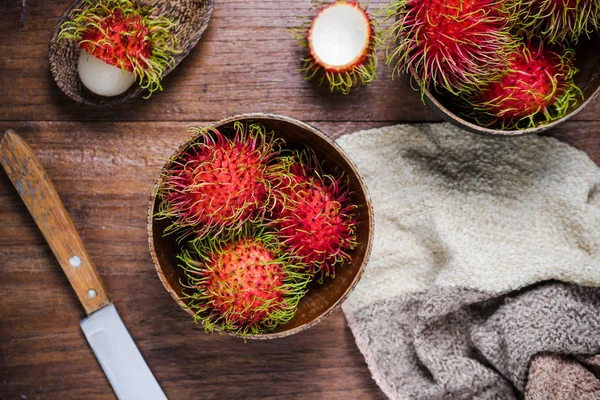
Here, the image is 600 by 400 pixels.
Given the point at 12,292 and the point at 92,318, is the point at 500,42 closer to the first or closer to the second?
the point at 92,318

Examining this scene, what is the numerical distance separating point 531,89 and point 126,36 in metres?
0.57

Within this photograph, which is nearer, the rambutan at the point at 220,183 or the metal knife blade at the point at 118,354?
the rambutan at the point at 220,183

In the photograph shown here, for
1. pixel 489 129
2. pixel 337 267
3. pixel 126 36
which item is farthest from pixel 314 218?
pixel 126 36

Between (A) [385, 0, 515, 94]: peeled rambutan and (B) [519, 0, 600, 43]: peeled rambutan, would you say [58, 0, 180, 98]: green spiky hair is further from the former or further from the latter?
(B) [519, 0, 600, 43]: peeled rambutan

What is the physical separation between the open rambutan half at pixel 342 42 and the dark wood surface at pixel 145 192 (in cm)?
4

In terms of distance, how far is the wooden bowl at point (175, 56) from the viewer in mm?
853

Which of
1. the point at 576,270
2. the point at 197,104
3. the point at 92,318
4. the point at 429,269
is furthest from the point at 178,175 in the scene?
the point at 576,270

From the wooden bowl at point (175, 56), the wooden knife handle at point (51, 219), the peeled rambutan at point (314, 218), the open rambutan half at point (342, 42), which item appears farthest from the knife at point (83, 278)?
the open rambutan half at point (342, 42)

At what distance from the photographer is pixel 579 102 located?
0.77 meters

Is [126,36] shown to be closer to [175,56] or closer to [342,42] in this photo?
[175,56]

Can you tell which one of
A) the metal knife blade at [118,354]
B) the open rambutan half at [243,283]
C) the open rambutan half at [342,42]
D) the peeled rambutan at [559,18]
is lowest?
the metal knife blade at [118,354]

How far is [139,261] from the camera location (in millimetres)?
902

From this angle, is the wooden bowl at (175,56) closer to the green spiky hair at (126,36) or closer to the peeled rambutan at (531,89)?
the green spiky hair at (126,36)

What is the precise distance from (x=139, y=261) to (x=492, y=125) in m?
0.58
